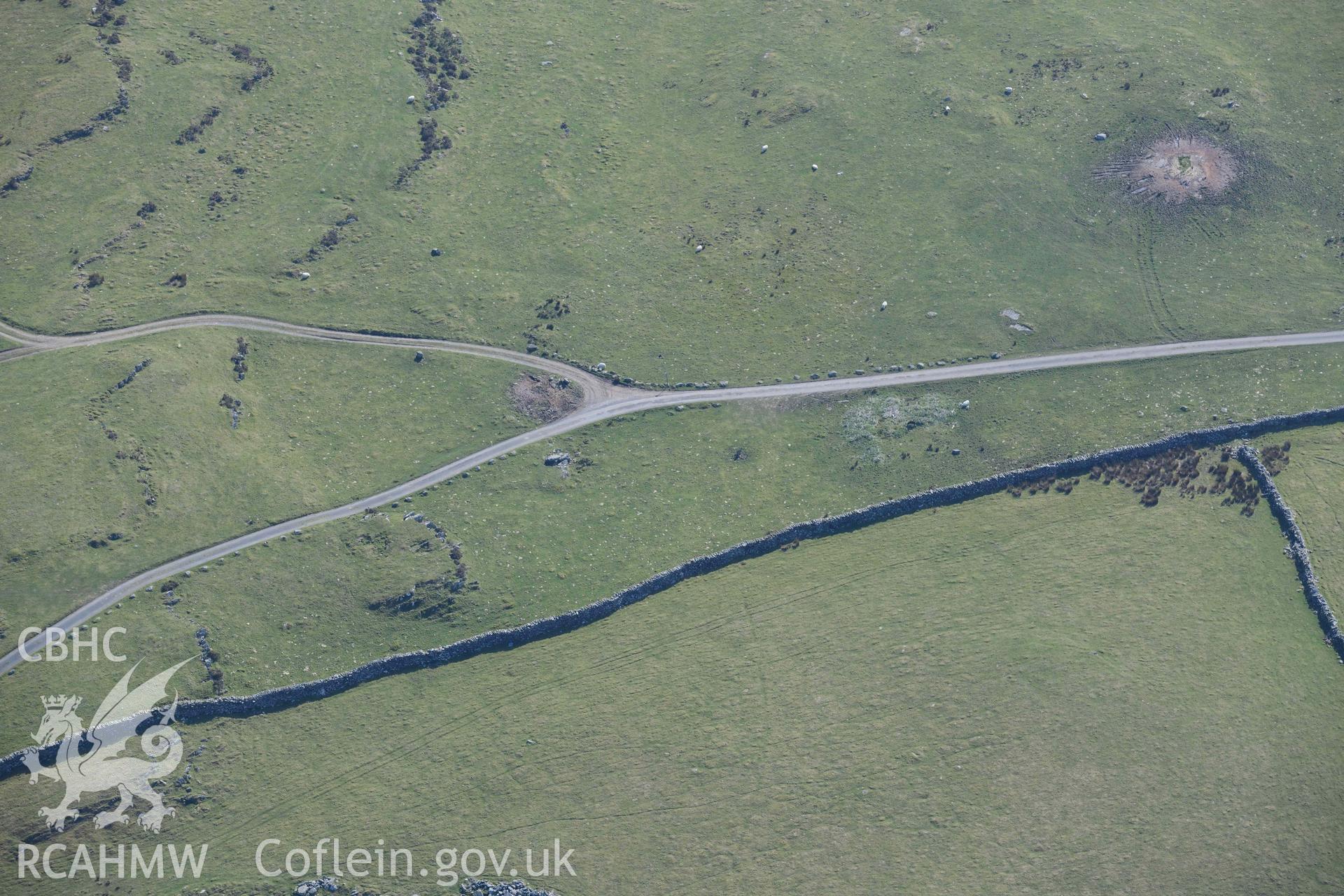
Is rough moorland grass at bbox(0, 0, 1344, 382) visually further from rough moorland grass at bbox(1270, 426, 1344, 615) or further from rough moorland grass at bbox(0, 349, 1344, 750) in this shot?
rough moorland grass at bbox(1270, 426, 1344, 615)

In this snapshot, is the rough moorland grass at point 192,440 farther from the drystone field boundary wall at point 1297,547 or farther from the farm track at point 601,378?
the drystone field boundary wall at point 1297,547

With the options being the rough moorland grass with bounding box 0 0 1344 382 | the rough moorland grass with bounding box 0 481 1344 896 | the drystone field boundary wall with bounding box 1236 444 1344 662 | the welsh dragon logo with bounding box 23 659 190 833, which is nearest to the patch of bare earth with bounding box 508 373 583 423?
the rough moorland grass with bounding box 0 0 1344 382

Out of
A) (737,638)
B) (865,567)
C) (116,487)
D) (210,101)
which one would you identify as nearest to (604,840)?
(737,638)

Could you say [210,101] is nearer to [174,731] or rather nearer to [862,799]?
[174,731]

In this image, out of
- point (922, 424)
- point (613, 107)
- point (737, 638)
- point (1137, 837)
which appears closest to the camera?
point (1137, 837)

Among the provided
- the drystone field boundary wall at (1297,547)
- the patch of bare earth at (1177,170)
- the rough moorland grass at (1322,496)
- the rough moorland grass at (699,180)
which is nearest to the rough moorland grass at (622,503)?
the rough moorland grass at (1322,496)

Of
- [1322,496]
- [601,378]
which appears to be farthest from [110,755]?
[1322,496]

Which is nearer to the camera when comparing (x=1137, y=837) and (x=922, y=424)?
(x=1137, y=837)

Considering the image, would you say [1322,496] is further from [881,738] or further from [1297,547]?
[881,738]
